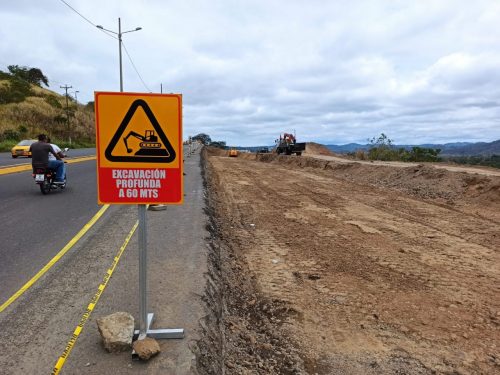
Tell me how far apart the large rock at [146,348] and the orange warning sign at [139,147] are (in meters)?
1.22

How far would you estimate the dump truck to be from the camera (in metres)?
43.8

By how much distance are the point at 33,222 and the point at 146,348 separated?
20.4 feet

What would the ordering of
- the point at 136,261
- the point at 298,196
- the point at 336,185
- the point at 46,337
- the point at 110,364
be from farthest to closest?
the point at 336,185 < the point at 298,196 < the point at 136,261 < the point at 46,337 < the point at 110,364

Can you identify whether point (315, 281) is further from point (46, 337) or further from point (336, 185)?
point (336, 185)

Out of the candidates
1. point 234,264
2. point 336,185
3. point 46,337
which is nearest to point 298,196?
point 336,185

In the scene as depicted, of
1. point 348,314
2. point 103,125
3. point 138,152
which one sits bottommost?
point 348,314

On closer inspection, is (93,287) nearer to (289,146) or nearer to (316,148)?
(289,146)

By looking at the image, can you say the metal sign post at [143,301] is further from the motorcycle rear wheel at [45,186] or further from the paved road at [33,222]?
the motorcycle rear wheel at [45,186]

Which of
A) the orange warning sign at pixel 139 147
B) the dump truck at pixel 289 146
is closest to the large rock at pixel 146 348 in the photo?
the orange warning sign at pixel 139 147

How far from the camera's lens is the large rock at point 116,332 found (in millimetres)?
3664

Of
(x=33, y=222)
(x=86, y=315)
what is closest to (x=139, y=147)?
(x=86, y=315)

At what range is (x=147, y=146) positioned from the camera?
3.62 m

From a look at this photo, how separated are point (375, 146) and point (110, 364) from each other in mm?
43277

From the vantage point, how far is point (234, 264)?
732cm
